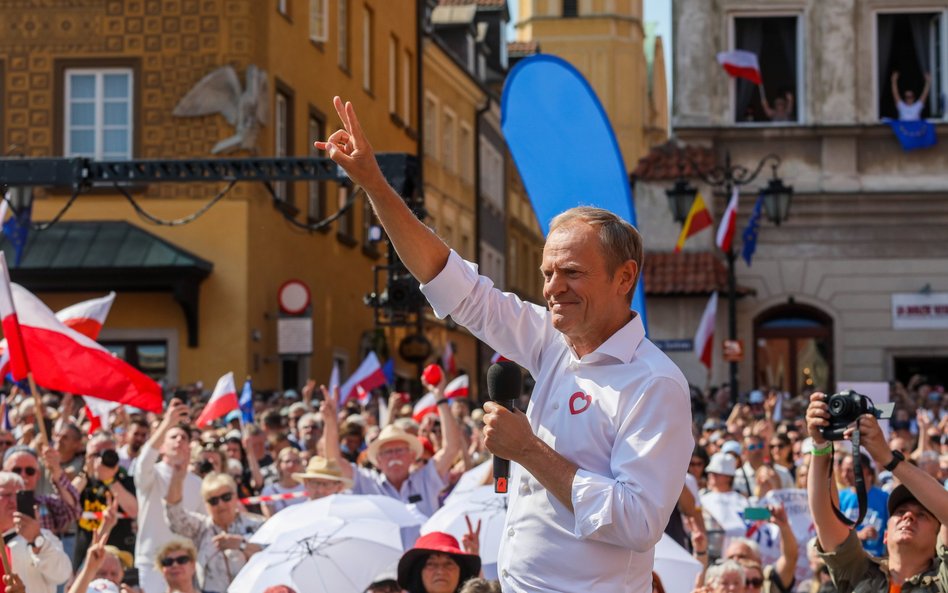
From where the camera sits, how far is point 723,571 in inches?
348

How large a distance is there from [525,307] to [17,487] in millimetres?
4811

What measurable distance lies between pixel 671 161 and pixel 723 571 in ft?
→ 77.6

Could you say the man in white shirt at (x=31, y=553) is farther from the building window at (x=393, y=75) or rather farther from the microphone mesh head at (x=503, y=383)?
the building window at (x=393, y=75)

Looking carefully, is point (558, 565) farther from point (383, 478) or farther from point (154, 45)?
point (154, 45)

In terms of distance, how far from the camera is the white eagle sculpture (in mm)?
29078

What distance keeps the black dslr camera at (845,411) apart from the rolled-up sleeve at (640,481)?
3.86 feet

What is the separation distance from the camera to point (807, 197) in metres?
32.3

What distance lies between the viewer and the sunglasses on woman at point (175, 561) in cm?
957

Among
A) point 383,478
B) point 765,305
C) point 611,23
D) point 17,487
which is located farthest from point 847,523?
point 611,23

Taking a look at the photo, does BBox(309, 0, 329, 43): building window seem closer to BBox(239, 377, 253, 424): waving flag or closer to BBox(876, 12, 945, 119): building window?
BBox(876, 12, 945, 119): building window

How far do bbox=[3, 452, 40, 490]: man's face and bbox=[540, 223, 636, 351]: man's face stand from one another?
262 inches

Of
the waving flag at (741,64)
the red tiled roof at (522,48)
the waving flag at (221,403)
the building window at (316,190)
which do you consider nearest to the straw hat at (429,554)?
the waving flag at (221,403)

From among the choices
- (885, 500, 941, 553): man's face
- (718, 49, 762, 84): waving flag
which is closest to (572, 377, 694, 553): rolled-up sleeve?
(885, 500, 941, 553): man's face

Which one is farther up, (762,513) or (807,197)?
(807,197)
